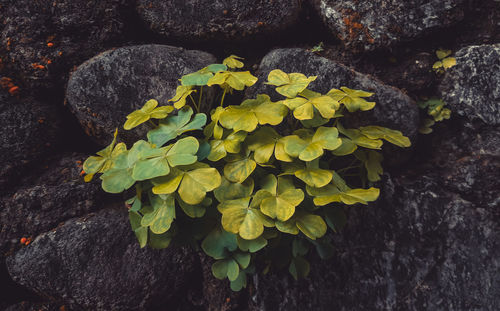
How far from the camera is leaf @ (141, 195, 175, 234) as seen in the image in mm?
1138

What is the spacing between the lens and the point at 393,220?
1556 millimetres

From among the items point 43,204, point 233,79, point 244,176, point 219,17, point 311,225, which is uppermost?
point 219,17

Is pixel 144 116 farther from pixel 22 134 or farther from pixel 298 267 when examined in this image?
pixel 298 267

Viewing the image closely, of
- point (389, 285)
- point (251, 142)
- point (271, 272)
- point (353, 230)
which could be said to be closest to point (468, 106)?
point (353, 230)

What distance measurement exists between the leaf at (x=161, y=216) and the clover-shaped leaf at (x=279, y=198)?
309 mm

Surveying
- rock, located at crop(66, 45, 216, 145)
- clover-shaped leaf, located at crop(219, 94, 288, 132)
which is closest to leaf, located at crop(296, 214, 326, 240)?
clover-shaped leaf, located at crop(219, 94, 288, 132)

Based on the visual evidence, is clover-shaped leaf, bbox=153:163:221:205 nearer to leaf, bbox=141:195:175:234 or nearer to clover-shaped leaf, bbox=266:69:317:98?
leaf, bbox=141:195:175:234

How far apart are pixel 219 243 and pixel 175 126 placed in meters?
0.51

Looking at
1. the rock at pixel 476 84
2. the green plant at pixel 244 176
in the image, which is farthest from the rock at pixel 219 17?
the rock at pixel 476 84

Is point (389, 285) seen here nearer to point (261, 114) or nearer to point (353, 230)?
point (353, 230)

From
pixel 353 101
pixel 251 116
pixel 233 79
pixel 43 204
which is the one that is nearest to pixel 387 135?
pixel 353 101

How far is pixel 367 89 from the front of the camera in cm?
155

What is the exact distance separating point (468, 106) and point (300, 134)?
84cm

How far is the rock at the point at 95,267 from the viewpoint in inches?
59.4
